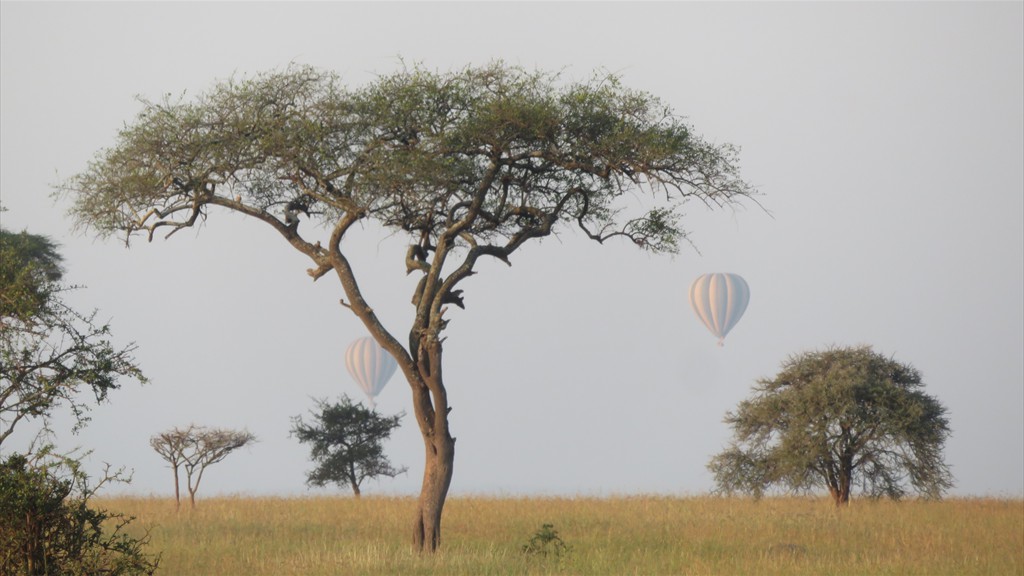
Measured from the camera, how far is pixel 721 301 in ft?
156

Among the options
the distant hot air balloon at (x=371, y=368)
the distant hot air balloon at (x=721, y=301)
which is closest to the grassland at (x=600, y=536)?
the distant hot air balloon at (x=721, y=301)

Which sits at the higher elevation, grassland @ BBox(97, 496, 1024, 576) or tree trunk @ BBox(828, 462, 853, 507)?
tree trunk @ BBox(828, 462, 853, 507)

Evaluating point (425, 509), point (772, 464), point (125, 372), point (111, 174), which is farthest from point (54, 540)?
point (772, 464)

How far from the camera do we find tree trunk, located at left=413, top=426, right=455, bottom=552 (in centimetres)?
2268

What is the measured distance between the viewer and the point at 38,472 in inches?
510

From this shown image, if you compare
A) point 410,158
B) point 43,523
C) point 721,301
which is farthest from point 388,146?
point 721,301

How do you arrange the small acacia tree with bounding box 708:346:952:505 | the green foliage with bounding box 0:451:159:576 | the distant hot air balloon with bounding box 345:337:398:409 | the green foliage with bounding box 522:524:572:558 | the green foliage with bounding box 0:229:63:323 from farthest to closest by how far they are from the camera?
the distant hot air balloon with bounding box 345:337:398:409, the small acacia tree with bounding box 708:346:952:505, the green foliage with bounding box 522:524:572:558, the green foliage with bounding box 0:229:63:323, the green foliage with bounding box 0:451:159:576

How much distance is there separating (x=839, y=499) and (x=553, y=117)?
63.7ft

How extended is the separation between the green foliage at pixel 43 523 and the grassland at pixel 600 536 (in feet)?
19.9

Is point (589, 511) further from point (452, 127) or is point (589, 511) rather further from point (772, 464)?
point (452, 127)

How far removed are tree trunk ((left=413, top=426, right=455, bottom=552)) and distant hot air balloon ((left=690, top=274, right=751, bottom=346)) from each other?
26.4 metres

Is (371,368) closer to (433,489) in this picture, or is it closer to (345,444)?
(345,444)

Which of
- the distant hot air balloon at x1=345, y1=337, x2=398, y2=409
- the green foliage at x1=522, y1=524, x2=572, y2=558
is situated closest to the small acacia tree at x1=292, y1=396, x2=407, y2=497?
the distant hot air balloon at x1=345, y1=337, x2=398, y2=409

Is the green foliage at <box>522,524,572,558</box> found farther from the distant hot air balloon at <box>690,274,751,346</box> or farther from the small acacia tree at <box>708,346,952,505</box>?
the distant hot air balloon at <box>690,274,751,346</box>
